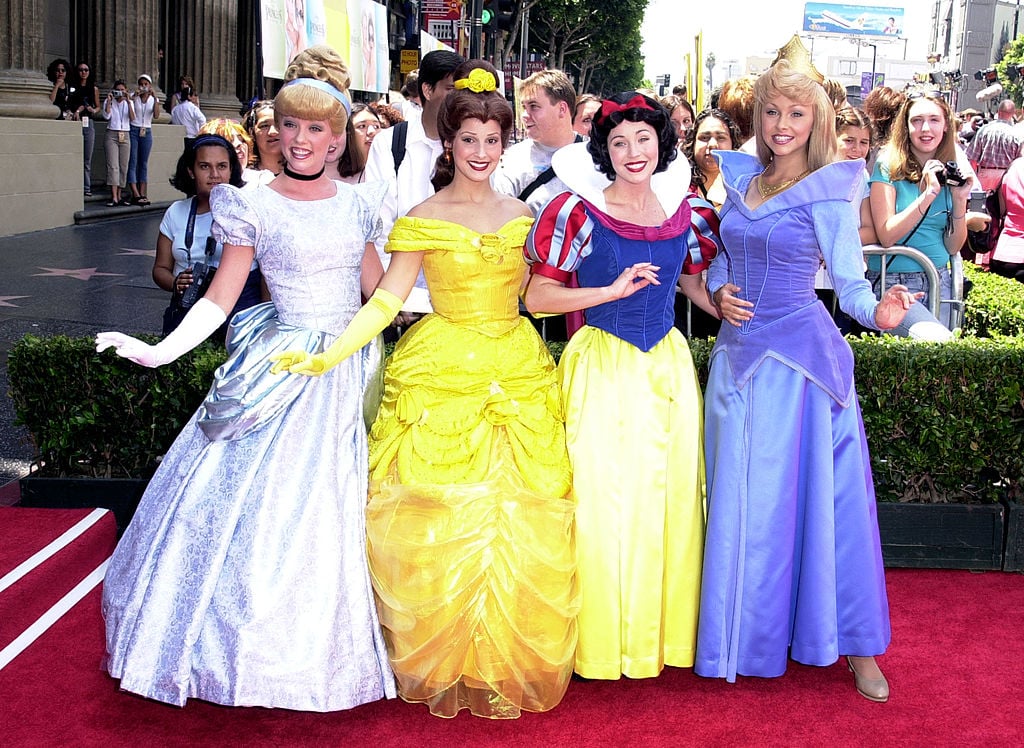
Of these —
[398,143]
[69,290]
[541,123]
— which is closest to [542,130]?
[541,123]

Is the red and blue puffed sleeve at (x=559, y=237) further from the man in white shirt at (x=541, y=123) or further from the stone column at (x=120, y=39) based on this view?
the stone column at (x=120, y=39)

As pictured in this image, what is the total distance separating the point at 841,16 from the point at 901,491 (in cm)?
13973

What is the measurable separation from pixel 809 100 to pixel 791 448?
41.4 inches

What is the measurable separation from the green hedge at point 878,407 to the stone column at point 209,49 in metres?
14.9

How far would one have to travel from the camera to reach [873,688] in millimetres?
3408

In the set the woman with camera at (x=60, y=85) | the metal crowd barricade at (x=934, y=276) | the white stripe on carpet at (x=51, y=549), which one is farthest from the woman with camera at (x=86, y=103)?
the metal crowd barricade at (x=934, y=276)

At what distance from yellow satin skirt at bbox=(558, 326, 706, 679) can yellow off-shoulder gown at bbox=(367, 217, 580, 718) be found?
89 millimetres

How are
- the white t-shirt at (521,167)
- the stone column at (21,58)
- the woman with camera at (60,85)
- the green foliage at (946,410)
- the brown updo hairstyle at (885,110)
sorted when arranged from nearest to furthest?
the green foliage at (946,410) → the white t-shirt at (521,167) → the brown updo hairstyle at (885,110) → the stone column at (21,58) → the woman with camera at (60,85)

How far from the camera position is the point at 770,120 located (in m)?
3.36

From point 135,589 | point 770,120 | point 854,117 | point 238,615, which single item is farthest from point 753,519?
point 854,117

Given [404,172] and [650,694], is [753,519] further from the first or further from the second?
Answer: [404,172]

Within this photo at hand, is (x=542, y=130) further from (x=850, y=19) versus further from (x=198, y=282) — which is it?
(x=850, y=19)

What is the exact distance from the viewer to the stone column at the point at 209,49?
1852cm


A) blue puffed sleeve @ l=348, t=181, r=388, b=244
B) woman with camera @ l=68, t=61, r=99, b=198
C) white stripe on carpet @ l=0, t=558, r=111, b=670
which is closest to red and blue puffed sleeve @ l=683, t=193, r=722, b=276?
blue puffed sleeve @ l=348, t=181, r=388, b=244
